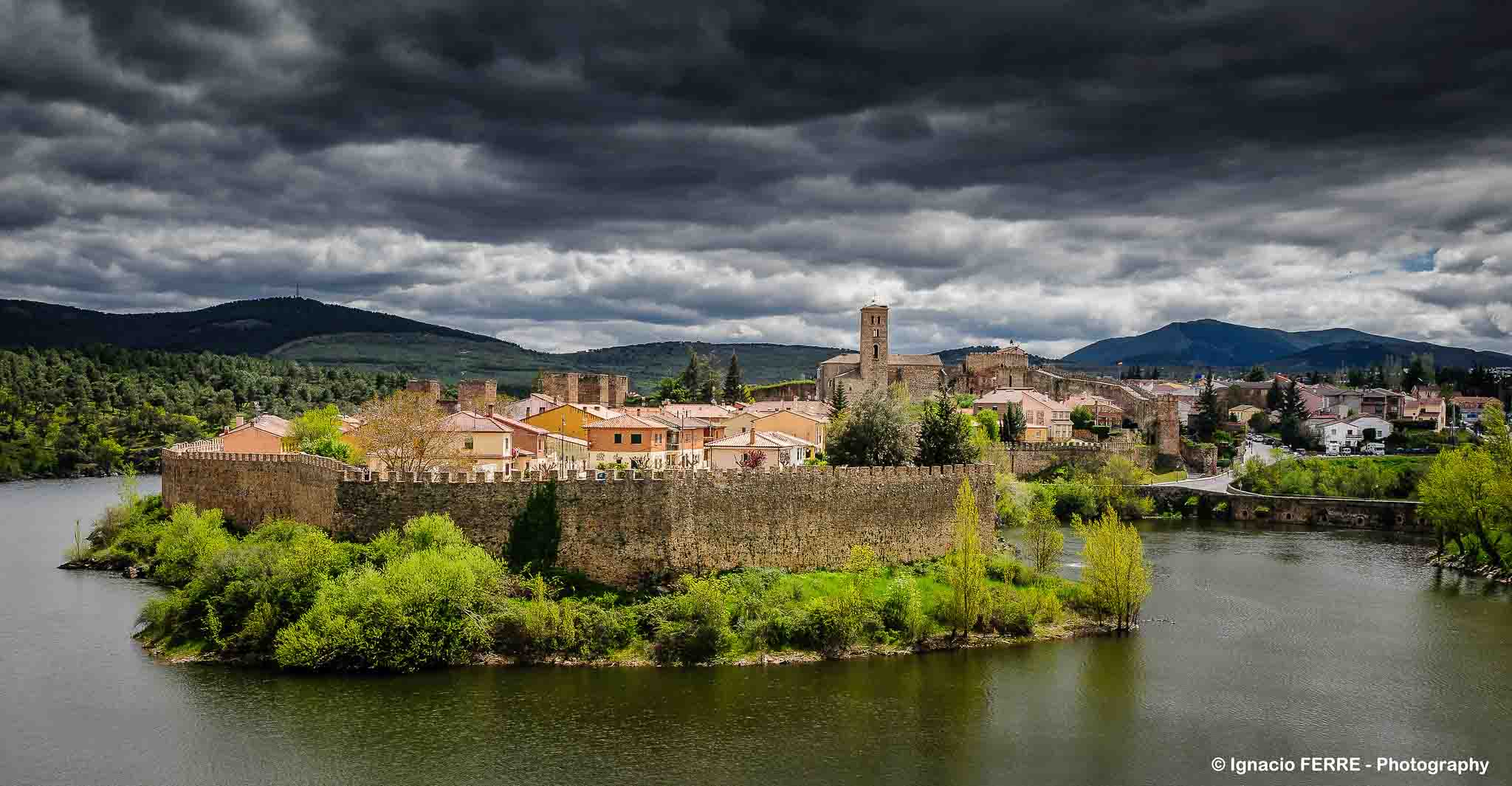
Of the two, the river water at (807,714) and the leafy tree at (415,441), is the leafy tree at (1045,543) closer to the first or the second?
the river water at (807,714)

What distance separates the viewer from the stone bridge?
6531 cm

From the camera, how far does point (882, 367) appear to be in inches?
3691

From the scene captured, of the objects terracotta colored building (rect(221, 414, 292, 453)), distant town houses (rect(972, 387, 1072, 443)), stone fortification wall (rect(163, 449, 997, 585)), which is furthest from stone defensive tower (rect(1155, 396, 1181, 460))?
terracotta colored building (rect(221, 414, 292, 453))

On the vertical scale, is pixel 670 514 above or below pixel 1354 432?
below

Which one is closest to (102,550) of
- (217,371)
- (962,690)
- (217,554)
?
(217,554)

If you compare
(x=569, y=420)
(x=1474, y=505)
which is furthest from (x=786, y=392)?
(x=1474, y=505)

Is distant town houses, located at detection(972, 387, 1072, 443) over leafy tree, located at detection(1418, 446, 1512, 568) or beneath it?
over

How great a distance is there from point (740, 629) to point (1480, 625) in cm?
2586

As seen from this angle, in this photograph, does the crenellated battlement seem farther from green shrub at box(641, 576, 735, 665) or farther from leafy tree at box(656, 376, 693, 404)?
leafy tree at box(656, 376, 693, 404)

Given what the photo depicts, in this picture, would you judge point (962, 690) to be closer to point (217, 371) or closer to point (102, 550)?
point (102, 550)

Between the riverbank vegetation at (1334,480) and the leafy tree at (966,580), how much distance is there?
4345 cm

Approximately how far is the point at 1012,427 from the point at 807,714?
5319 centimetres

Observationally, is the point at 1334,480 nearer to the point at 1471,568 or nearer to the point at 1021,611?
the point at 1471,568

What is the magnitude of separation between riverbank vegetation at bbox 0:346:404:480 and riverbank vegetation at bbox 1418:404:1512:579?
86776 mm
